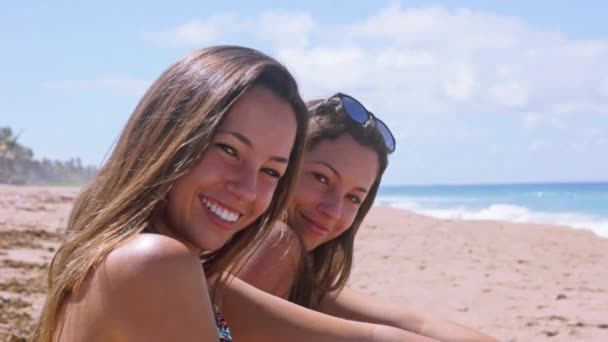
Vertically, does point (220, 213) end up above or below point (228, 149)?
below

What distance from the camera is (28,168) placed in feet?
126

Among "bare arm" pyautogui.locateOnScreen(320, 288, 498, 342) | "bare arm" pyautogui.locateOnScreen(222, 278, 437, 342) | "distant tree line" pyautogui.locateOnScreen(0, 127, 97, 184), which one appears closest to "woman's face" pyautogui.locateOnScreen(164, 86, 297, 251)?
"bare arm" pyautogui.locateOnScreen(222, 278, 437, 342)

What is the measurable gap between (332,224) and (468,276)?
4.74 meters

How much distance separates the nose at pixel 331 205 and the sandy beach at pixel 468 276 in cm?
164

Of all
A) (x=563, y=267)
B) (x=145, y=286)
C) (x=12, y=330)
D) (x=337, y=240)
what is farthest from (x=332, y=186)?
(x=563, y=267)

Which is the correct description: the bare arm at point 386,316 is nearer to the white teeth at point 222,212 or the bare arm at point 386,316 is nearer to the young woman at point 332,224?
the young woman at point 332,224

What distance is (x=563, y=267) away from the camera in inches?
320

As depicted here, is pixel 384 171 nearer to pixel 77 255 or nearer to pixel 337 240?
pixel 337 240

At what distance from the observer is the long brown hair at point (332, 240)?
107 inches

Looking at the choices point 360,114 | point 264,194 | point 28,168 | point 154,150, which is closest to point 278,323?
point 264,194

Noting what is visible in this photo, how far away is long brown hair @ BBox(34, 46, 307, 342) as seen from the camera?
1577 mm

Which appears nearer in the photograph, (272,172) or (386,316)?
(272,172)

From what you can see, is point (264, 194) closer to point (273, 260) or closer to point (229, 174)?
point (229, 174)

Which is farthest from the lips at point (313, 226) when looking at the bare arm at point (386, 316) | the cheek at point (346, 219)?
the bare arm at point (386, 316)
